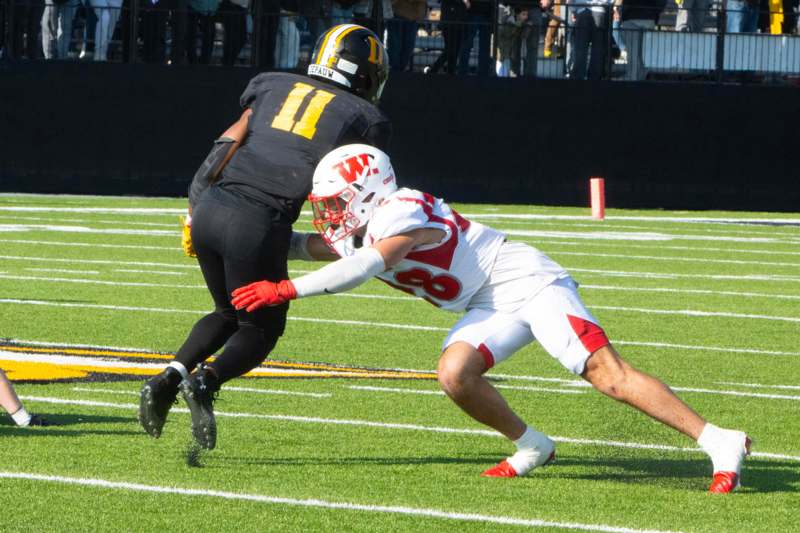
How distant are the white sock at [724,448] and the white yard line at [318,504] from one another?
78 cm

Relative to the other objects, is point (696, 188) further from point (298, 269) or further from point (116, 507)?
point (116, 507)

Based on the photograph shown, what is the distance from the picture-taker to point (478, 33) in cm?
2434

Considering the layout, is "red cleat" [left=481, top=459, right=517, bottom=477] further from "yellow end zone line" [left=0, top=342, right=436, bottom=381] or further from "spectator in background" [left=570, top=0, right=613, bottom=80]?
"spectator in background" [left=570, top=0, right=613, bottom=80]

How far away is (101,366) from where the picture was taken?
920 centimetres

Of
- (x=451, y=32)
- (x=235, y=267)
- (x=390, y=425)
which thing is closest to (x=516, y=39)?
(x=451, y=32)

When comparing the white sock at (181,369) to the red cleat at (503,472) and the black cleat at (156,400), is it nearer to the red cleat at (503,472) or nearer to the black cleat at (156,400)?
the black cleat at (156,400)

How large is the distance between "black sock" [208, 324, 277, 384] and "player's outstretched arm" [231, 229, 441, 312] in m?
0.53

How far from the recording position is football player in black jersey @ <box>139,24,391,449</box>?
21.3 ft

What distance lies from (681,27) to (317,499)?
1947cm

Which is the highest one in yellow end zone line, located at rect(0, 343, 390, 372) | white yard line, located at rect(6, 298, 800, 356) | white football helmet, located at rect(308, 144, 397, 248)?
white football helmet, located at rect(308, 144, 397, 248)

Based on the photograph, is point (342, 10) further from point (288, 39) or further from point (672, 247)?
point (672, 247)

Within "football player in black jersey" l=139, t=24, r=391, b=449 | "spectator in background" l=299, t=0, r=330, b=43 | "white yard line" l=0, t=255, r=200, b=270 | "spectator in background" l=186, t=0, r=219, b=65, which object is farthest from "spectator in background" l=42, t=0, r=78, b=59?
"football player in black jersey" l=139, t=24, r=391, b=449

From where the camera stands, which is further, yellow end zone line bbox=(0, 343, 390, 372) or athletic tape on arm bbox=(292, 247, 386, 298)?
yellow end zone line bbox=(0, 343, 390, 372)

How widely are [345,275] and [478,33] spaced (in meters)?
18.7
